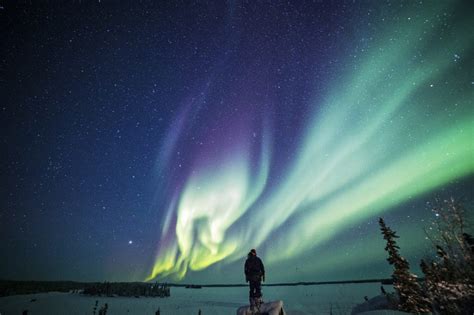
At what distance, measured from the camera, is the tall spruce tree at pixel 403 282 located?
2066 centimetres

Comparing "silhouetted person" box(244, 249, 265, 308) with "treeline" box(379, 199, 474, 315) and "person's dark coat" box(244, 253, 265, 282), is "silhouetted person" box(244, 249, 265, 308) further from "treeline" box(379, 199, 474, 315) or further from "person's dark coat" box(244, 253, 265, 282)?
"treeline" box(379, 199, 474, 315)

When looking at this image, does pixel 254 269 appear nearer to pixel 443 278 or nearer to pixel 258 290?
pixel 258 290

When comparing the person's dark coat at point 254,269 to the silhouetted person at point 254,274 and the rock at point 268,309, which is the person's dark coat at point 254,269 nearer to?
the silhouetted person at point 254,274

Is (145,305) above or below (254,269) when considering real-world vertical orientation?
below

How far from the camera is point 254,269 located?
13094 mm

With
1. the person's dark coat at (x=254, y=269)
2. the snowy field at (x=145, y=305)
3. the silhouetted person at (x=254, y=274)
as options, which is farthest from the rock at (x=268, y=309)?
the snowy field at (x=145, y=305)

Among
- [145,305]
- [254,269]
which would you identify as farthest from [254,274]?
[145,305]

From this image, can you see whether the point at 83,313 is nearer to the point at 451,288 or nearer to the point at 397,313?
the point at 397,313

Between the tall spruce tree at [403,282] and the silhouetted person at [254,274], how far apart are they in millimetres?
14838

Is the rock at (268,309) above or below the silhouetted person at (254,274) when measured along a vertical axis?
below

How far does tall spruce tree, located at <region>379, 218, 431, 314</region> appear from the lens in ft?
67.8

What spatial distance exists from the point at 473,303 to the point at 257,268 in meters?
8.47

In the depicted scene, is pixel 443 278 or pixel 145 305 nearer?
pixel 443 278

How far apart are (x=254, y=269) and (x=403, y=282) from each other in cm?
1760
